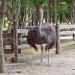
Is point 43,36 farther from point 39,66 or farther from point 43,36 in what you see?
point 39,66

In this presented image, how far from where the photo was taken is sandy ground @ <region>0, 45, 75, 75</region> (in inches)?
259

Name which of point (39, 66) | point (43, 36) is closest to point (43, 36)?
point (43, 36)

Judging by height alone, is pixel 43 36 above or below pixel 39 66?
above

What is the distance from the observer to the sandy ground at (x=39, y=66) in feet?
21.6

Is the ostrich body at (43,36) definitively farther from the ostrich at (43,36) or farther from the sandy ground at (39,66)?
the sandy ground at (39,66)

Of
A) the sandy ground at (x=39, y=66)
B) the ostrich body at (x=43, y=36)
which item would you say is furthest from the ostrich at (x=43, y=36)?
the sandy ground at (x=39, y=66)

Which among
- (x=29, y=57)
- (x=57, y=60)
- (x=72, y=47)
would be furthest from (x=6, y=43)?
(x=72, y=47)

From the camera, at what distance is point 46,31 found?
745cm

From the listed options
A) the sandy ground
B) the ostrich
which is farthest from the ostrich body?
the sandy ground

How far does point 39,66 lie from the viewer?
7355mm

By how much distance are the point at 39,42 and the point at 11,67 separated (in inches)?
33.2

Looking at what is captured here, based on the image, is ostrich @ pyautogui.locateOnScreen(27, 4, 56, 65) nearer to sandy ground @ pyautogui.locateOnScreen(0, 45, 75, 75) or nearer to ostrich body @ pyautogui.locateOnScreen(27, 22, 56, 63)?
ostrich body @ pyautogui.locateOnScreen(27, 22, 56, 63)

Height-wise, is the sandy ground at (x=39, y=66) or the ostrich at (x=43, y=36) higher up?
the ostrich at (x=43, y=36)

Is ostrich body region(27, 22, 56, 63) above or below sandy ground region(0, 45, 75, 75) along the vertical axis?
above
